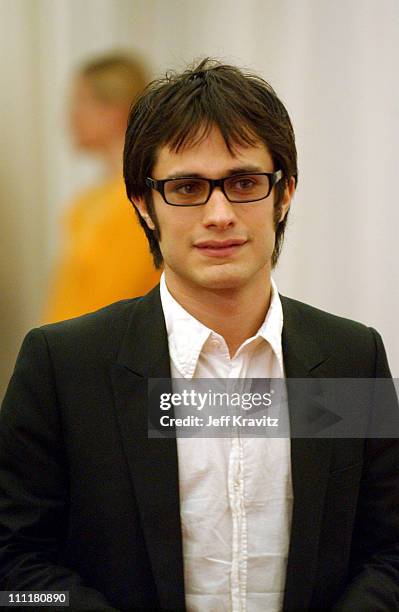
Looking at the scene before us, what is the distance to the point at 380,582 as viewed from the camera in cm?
165

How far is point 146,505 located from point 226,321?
338mm

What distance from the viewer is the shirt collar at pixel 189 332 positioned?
1677 mm

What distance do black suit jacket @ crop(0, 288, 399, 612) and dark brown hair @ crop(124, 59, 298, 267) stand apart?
28cm

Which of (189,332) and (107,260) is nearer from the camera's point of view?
(189,332)

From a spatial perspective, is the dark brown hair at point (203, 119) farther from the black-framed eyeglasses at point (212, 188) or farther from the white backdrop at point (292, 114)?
the white backdrop at point (292, 114)

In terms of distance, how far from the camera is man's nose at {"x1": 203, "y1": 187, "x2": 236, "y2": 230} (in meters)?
1.60

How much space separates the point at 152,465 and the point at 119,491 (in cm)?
7

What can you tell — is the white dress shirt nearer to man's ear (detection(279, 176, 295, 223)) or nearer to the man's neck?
the man's neck

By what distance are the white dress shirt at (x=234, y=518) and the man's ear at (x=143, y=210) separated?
24 centimetres

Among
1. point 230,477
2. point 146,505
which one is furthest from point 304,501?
point 146,505

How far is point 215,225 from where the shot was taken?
161cm

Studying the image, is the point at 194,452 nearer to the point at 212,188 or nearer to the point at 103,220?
the point at 212,188

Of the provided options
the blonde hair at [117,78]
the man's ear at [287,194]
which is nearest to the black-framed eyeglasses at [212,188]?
the man's ear at [287,194]

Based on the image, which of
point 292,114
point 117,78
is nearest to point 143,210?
point 117,78
